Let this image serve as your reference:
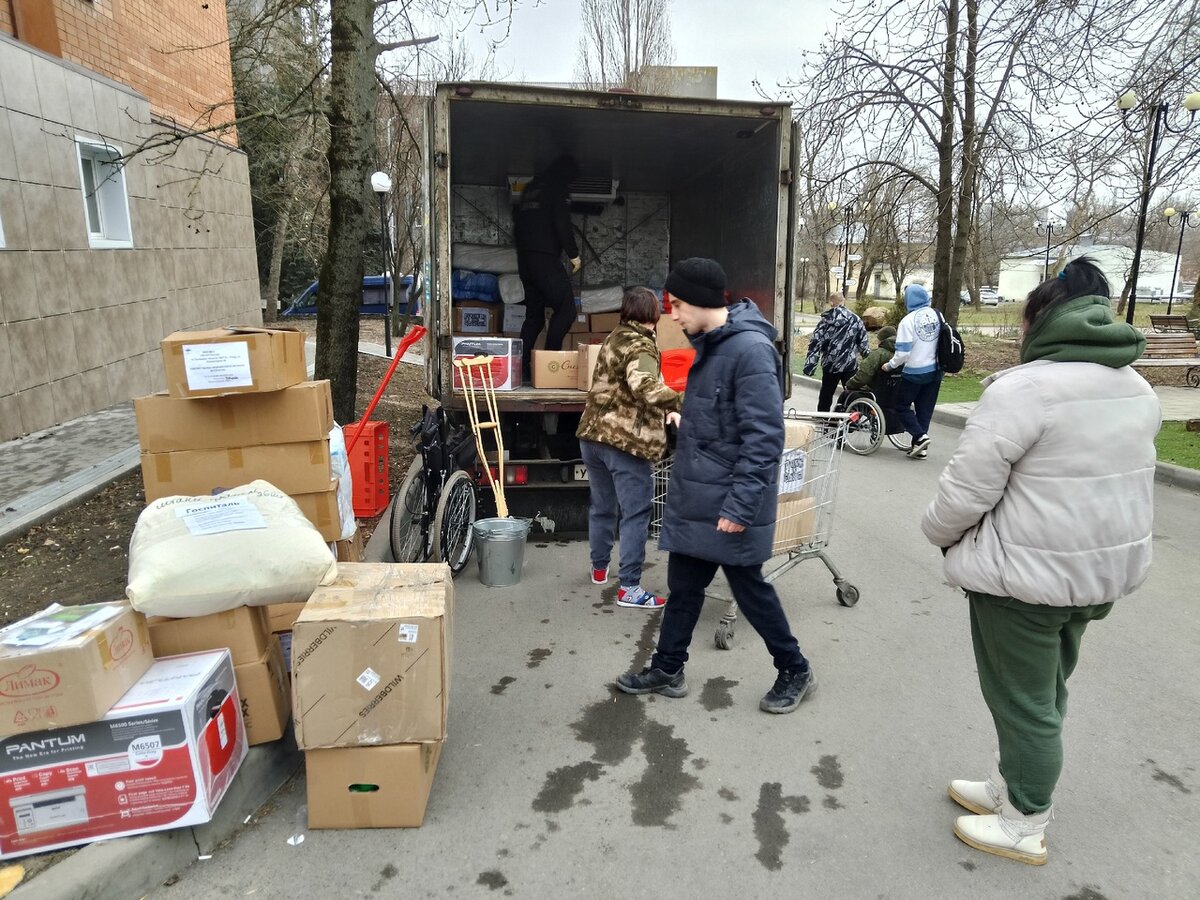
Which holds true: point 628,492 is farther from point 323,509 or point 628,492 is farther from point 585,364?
point 323,509

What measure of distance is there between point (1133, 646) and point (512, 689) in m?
3.19

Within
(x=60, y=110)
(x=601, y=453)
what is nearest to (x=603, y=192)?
(x=601, y=453)

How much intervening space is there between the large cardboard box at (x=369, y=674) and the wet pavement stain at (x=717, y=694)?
135cm

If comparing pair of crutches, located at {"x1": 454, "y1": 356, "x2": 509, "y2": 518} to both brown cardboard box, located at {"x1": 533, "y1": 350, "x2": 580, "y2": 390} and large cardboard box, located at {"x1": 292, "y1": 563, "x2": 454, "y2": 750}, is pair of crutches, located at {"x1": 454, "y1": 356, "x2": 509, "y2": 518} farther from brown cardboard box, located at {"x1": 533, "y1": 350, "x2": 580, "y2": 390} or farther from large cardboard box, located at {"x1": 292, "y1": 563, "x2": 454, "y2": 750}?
large cardboard box, located at {"x1": 292, "y1": 563, "x2": 454, "y2": 750}

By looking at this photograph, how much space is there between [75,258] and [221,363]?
21.7ft

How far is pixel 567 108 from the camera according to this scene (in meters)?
5.79

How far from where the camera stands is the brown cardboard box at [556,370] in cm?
596

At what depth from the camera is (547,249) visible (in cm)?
747

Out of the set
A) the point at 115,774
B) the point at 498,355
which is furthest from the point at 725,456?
the point at 498,355

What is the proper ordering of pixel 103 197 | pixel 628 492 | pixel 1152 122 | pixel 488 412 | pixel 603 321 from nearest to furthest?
1. pixel 628 492
2. pixel 488 412
3. pixel 603 321
4. pixel 103 197
5. pixel 1152 122

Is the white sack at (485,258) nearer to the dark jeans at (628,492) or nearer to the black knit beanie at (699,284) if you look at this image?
the dark jeans at (628,492)

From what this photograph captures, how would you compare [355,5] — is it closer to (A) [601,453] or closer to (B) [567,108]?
(B) [567,108]

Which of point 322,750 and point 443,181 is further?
point 443,181

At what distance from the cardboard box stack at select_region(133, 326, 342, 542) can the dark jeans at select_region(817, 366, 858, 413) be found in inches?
278
